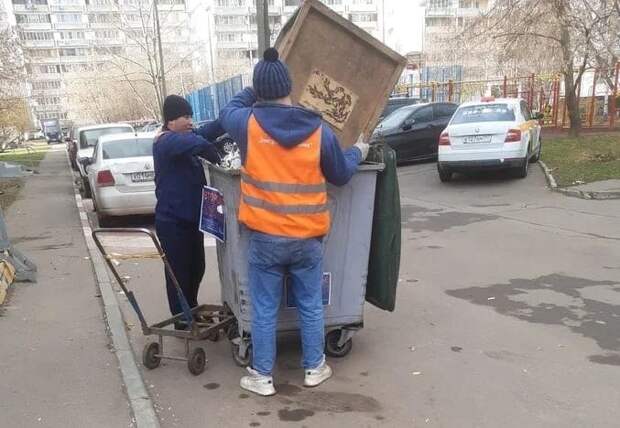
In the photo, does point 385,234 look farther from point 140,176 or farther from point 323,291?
point 140,176

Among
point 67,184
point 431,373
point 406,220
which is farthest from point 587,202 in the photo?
point 67,184

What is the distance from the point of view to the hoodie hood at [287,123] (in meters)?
3.33

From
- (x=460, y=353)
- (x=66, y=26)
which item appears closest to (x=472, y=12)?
(x=460, y=353)

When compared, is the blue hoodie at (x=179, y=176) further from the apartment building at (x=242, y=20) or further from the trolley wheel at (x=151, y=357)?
the apartment building at (x=242, y=20)

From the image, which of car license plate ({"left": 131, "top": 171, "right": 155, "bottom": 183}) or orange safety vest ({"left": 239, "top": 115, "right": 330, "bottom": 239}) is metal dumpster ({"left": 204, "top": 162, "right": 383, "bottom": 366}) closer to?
orange safety vest ({"left": 239, "top": 115, "right": 330, "bottom": 239})

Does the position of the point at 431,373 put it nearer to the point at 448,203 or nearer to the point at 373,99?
the point at 373,99

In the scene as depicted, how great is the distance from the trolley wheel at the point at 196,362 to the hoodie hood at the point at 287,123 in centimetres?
167

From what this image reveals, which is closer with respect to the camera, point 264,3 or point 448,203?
point 264,3

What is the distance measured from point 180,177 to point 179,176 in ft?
0.03

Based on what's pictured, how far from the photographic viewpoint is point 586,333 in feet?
15.0

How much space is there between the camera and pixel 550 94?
71.2 ft

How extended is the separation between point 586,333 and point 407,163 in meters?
11.2

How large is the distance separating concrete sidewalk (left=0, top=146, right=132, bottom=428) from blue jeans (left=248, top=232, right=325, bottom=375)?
2.99 feet

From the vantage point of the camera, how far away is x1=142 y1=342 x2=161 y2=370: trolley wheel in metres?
4.17
